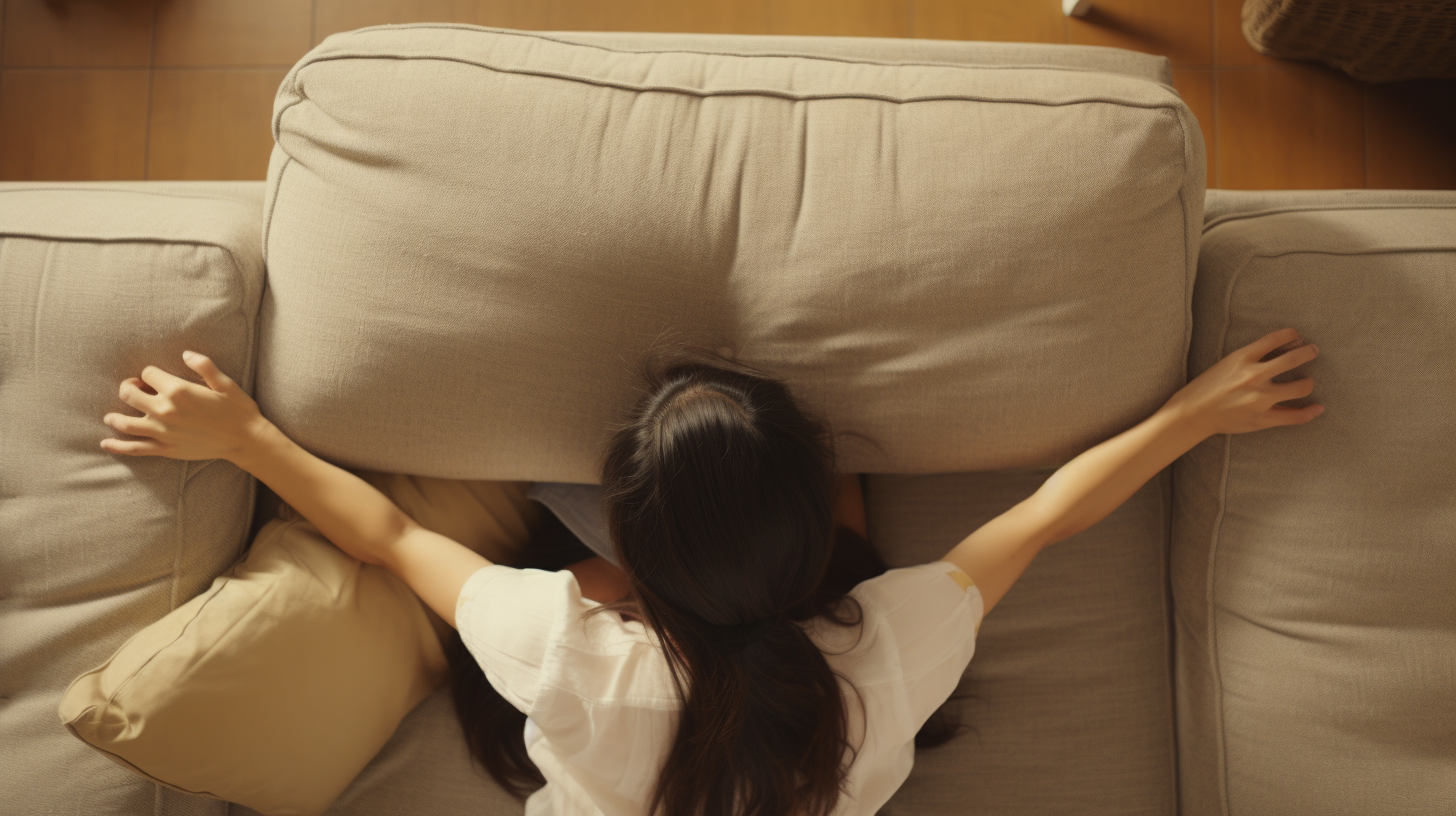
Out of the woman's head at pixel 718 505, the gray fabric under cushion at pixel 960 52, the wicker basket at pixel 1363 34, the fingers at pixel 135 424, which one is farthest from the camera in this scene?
the wicker basket at pixel 1363 34

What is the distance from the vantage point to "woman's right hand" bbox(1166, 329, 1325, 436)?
35.4 inches

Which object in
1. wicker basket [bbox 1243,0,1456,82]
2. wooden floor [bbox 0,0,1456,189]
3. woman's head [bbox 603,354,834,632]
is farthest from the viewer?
wooden floor [bbox 0,0,1456,189]

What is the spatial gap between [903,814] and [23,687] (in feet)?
3.55

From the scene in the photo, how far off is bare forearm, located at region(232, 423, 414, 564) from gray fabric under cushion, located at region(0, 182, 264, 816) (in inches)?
3.5

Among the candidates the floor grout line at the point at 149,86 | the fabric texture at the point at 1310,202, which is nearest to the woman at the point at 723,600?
the fabric texture at the point at 1310,202

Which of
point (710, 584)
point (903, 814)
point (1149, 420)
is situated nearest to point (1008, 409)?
point (1149, 420)

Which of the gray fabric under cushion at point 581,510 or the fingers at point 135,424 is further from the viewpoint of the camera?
the gray fabric under cushion at point 581,510

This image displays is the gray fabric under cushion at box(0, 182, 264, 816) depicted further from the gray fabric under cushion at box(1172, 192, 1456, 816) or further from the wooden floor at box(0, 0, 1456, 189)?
the gray fabric under cushion at box(1172, 192, 1456, 816)

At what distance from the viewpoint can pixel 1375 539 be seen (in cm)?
91

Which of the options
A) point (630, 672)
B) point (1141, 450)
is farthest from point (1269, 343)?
point (630, 672)

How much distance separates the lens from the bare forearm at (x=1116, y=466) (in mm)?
928

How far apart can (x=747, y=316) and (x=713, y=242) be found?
0.30ft

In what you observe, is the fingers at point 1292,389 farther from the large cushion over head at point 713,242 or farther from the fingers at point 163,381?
the fingers at point 163,381

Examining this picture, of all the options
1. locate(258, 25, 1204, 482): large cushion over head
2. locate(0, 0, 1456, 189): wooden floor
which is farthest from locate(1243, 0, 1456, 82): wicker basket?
locate(258, 25, 1204, 482): large cushion over head
